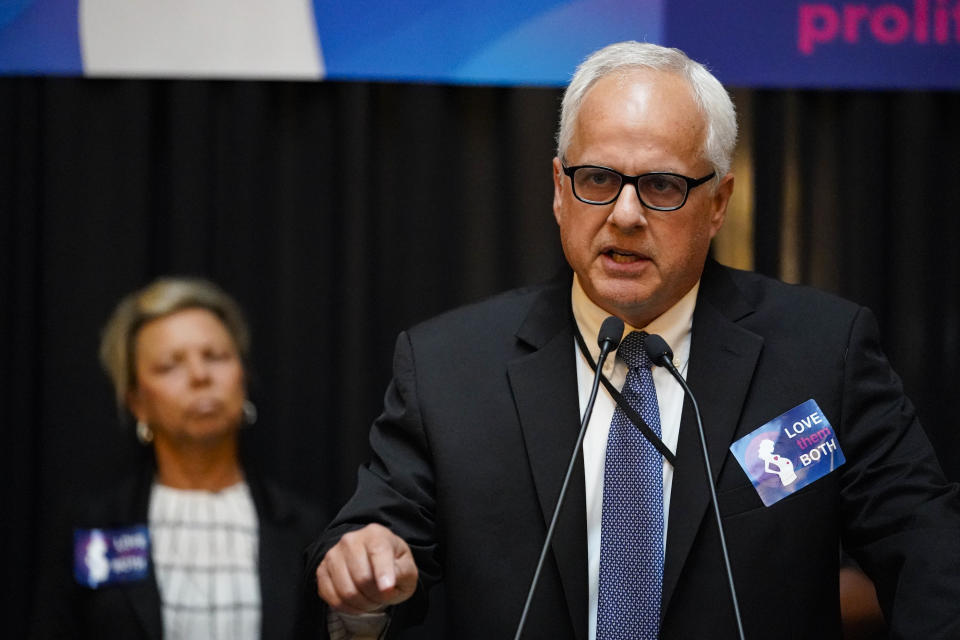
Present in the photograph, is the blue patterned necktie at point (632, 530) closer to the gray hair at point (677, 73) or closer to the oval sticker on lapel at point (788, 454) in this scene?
the oval sticker on lapel at point (788, 454)

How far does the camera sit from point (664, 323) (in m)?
1.67

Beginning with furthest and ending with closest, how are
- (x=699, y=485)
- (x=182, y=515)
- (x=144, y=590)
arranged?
(x=182, y=515)
(x=144, y=590)
(x=699, y=485)

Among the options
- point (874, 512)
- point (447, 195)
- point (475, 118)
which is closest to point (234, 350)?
point (447, 195)

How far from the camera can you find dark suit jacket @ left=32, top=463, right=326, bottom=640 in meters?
2.56

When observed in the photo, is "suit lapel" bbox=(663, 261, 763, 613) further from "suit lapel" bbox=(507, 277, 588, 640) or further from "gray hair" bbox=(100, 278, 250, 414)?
"gray hair" bbox=(100, 278, 250, 414)

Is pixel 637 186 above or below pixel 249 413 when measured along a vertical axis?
above

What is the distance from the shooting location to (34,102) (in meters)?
2.80

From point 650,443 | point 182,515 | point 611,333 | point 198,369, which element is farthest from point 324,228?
point 611,333

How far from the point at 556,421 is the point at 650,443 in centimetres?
14

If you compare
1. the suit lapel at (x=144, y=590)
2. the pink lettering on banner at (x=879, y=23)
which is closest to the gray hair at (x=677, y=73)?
the pink lettering on banner at (x=879, y=23)

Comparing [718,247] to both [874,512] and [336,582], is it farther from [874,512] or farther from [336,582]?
[336,582]

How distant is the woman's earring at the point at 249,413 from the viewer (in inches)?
110

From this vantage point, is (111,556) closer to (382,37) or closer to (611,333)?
(382,37)

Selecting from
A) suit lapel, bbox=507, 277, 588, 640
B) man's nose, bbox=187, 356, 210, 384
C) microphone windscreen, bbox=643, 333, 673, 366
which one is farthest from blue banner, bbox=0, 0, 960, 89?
microphone windscreen, bbox=643, 333, 673, 366
